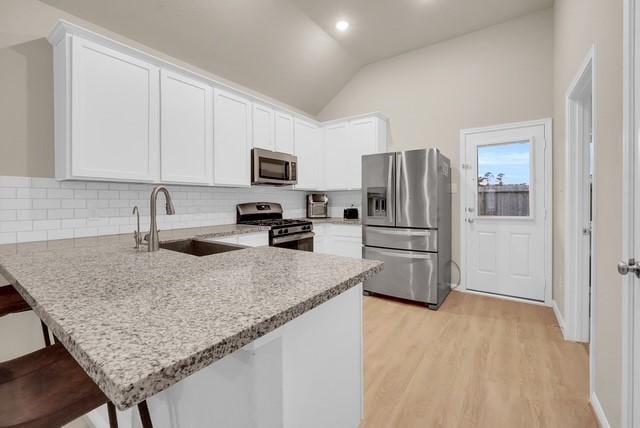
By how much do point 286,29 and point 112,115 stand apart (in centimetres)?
213

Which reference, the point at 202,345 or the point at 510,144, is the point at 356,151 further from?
the point at 202,345

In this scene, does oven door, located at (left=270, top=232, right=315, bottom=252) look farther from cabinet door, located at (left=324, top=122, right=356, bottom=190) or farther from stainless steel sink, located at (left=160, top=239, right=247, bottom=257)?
cabinet door, located at (left=324, top=122, right=356, bottom=190)

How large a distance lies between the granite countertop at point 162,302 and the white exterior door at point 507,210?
296 centimetres

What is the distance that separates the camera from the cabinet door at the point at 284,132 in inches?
141

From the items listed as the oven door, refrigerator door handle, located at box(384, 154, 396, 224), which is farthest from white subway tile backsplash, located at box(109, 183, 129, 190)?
refrigerator door handle, located at box(384, 154, 396, 224)

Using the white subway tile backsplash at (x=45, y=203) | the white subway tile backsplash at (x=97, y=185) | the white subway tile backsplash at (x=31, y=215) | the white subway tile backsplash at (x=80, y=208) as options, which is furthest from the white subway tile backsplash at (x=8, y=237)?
the white subway tile backsplash at (x=97, y=185)

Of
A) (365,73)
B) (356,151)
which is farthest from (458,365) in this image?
(365,73)

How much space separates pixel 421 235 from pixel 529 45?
2465 millimetres

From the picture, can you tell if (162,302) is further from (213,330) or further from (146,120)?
(146,120)

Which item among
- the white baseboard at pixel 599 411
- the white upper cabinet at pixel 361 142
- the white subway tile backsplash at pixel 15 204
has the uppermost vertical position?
the white upper cabinet at pixel 361 142

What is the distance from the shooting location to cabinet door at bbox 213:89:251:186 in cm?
291

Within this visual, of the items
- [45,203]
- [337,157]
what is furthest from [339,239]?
[45,203]

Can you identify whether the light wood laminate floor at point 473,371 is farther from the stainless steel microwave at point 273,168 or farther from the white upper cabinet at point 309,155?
the white upper cabinet at point 309,155

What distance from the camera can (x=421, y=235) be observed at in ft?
10.3
